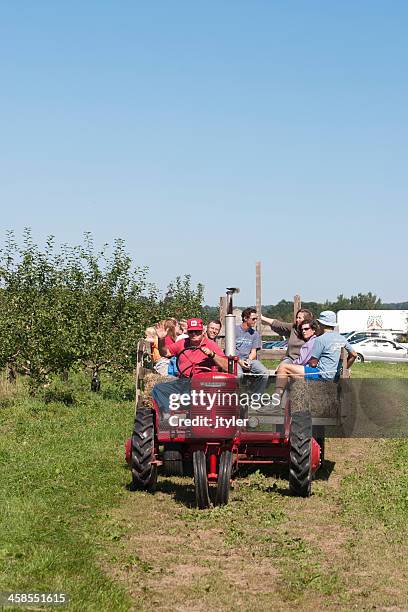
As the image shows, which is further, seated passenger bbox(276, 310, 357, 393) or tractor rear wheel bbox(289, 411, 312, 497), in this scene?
seated passenger bbox(276, 310, 357, 393)

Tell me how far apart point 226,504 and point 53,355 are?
36.9 feet

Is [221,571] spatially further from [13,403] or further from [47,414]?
[13,403]

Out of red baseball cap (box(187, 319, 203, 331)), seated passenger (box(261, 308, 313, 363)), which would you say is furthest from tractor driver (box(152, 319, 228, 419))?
seated passenger (box(261, 308, 313, 363))

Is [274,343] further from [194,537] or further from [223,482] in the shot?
[194,537]

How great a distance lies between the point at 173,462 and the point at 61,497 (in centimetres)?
192

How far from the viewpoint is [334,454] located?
1452 cm

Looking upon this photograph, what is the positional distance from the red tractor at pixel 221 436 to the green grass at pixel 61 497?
629mm

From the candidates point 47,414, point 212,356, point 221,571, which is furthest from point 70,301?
point 221,571

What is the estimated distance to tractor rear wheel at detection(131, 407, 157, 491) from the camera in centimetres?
1077

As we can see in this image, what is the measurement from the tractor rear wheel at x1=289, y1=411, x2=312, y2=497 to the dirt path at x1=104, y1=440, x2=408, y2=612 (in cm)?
15

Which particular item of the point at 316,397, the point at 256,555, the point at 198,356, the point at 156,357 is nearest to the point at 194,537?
the point at 256,555

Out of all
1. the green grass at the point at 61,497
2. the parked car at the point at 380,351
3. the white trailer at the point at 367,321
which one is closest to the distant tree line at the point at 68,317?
the green grass at the point at 61,497

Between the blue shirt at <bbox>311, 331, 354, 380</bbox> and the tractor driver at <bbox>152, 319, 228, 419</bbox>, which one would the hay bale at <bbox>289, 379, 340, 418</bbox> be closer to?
the blue shirt at <bbox>311, 331, 354, 380</bbox>

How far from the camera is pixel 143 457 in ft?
35.3
